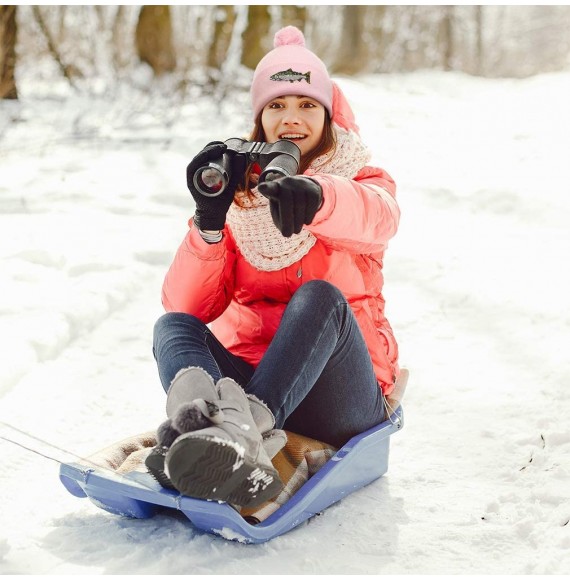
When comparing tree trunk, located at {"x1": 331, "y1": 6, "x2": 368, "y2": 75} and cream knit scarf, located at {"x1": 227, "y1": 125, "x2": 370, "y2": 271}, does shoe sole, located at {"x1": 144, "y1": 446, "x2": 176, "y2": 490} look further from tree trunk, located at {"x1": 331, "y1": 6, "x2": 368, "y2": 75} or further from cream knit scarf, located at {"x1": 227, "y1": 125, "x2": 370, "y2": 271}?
tree trunk, located at {"x1": 331, "y1": 6, "x2": 368, "y2": 75}

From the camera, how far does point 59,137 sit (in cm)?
519

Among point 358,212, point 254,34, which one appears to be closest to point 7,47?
point 254,34

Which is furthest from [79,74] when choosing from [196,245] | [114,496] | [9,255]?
[114,496]

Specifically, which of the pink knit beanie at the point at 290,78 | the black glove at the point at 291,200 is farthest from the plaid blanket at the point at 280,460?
the pink knit beanie at the point at 290,78

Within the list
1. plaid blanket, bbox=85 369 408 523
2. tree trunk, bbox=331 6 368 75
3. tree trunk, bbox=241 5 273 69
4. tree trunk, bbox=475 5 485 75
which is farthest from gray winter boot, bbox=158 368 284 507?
tree trunk, bbox=475 5 485 75

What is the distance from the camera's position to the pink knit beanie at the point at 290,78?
185 centimetres

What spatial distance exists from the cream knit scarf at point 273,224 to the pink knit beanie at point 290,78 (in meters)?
0.12

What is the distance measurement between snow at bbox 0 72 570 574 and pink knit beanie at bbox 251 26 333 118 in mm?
932

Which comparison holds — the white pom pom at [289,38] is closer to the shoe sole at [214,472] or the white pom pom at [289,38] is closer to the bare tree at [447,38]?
the shoe sole at [214,472]

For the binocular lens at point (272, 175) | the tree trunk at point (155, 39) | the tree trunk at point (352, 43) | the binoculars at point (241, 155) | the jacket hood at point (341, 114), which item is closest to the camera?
the binocular lens at point (272, 175)

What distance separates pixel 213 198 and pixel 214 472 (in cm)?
63

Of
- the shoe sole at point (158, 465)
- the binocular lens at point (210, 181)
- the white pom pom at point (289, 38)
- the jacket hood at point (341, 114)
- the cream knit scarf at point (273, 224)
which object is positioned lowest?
the shoe sole at point (158, 465)

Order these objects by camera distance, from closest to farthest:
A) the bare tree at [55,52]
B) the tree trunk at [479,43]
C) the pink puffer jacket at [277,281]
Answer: the pink puffer jacket at [277,281], the bare tree at [55,52], the tree trunk at [479,43]

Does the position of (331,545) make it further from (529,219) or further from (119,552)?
(529,219)
